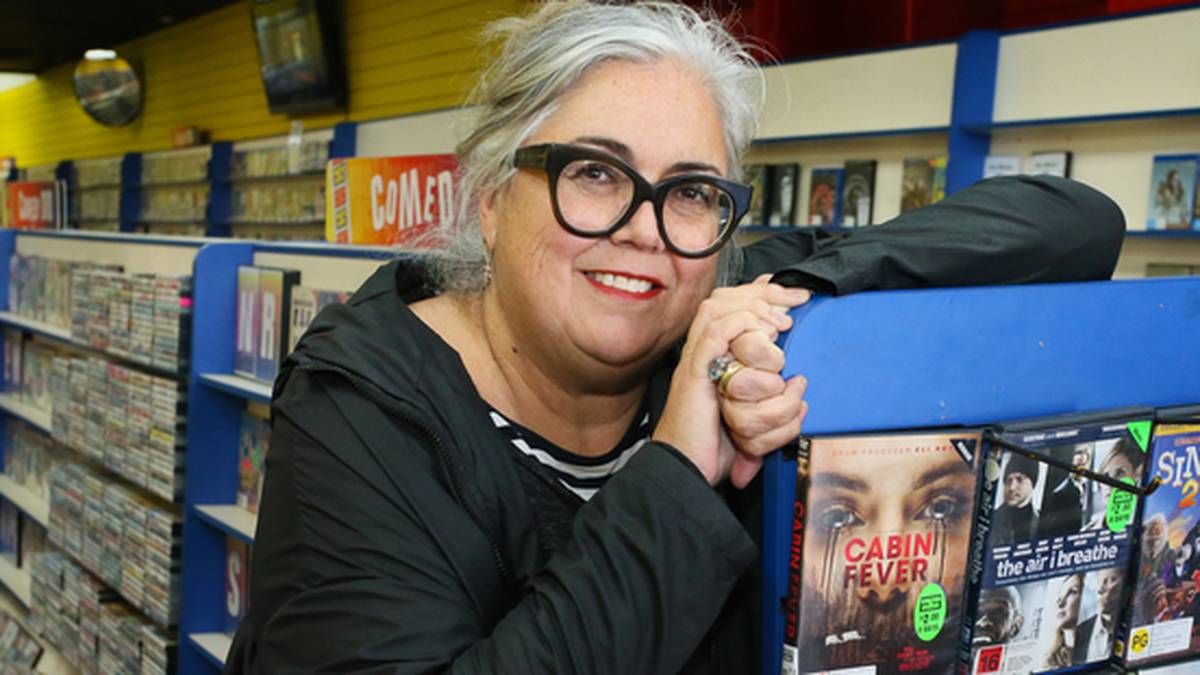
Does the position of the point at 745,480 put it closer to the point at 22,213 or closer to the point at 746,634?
the point at 746,634

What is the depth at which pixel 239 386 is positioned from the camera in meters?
3.33

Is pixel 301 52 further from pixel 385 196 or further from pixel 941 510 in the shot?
pixel 941 510

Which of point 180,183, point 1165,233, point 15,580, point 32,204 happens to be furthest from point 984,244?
point 180,183

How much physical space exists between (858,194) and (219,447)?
381 cm

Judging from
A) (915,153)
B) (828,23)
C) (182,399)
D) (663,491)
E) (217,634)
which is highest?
(828,23)

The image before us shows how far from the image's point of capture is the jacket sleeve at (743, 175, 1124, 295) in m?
1.10

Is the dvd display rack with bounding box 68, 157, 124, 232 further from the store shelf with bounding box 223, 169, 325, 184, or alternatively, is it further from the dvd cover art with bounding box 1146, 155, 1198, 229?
the dvd cover art with bounding box 1146, 155, 1198, 229

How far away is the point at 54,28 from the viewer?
1401 cm

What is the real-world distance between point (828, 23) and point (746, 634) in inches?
241

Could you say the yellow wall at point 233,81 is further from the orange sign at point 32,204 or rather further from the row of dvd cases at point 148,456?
the orange sign at point 32,204

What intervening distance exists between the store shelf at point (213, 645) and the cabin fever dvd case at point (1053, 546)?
9.26ft

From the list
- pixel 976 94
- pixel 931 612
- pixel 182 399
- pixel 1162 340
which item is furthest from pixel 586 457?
pixel 976 94

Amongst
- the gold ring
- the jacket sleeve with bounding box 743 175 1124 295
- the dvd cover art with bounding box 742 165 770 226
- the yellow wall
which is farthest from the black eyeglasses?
the dvd cover art with bounding box 742 165 770 226

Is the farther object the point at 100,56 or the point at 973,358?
the point at 100,56
